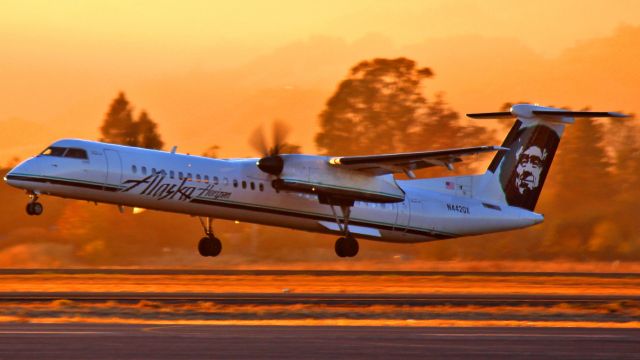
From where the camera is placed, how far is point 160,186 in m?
28.6

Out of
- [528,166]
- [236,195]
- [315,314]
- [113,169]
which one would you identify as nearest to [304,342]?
[315,314]

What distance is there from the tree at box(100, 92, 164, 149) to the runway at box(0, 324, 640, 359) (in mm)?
48530

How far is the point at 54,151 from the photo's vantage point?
2780 centimetres

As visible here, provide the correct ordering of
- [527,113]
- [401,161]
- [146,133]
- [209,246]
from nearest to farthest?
1. [401,161]
2. [209,246]
3. [527,113]
4. [146,133]

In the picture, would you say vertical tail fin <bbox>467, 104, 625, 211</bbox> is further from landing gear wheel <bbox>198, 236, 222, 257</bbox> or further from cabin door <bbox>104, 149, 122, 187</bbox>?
cabin door <bbox>104, 149, 122, 187</bbox>

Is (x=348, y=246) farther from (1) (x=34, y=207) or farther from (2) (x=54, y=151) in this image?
(1) (x=34, y=207)

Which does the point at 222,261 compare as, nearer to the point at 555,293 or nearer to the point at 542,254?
the point at 542,254

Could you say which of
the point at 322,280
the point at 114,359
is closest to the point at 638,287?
the point at 322,280

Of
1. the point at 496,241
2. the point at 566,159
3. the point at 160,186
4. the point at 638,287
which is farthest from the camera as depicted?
the point at 566,159

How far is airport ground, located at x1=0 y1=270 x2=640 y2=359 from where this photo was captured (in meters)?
15.6

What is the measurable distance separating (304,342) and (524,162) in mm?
20342

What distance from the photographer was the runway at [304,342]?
14852mm

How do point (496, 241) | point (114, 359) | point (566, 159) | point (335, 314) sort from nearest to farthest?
point (114, 359) → point (335, 314) → point (496, 241) → point (566, 159)

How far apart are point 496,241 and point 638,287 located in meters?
21.4
